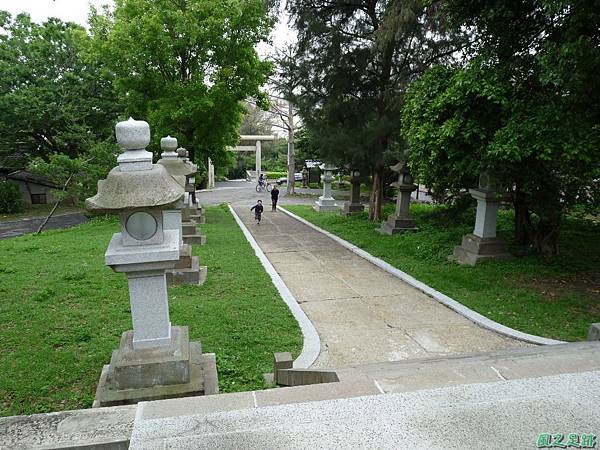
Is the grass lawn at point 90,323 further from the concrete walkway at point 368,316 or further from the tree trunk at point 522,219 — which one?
the tree trunk at point 522,219

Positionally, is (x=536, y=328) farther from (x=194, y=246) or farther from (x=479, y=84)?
(x=194, y=246)

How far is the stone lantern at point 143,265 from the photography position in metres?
3.93

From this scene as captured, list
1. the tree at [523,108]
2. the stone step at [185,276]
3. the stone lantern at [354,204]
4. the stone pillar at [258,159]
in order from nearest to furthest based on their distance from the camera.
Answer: the tree at [523,108]
the stone step at [185,276]
the stone lantern at [354,204]
the stone pillar at [258,159]

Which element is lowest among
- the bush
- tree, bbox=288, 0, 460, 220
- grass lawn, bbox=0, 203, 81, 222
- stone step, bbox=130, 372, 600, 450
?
grass lawn, bbox=0, 203, 81, 222

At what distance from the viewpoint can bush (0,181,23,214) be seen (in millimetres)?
24719

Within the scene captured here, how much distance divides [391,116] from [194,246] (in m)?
7.70

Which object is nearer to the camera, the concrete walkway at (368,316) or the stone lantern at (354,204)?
the concrete walkway at (368,316)

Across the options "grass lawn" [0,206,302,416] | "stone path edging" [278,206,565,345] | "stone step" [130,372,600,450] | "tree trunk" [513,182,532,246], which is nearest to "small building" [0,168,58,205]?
"grass lawn" [0,206,302,416]

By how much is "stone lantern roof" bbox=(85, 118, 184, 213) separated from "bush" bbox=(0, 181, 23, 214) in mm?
25801

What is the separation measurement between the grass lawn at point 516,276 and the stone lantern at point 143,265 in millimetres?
5237

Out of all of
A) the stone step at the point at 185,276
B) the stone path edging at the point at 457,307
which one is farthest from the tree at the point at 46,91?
the stone path edging at the point at 457,307

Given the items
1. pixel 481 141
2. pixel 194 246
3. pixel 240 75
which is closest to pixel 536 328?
pixel 481 141

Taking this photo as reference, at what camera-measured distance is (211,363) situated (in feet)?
15.6

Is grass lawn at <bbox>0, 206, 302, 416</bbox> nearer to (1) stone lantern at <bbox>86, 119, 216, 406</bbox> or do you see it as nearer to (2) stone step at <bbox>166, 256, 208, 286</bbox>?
(2) stone step at <bbox>166, 256, 208, 286</bbox>
